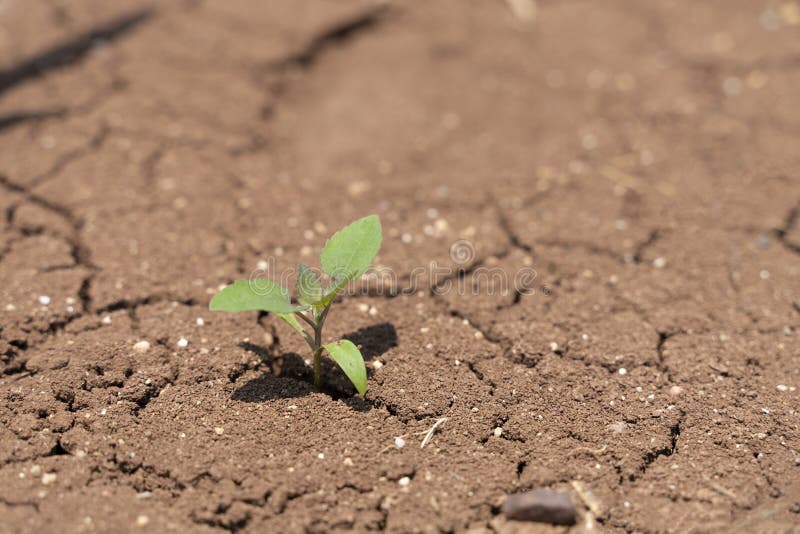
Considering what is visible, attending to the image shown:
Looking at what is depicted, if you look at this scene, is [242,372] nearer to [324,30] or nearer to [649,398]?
[649,398]

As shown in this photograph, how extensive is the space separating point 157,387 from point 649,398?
1.45m

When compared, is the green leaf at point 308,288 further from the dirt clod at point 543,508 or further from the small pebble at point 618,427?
the small pebble at point 618,427

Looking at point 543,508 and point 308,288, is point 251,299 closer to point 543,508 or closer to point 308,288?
point 308,288

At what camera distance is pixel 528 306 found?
252 centimetres

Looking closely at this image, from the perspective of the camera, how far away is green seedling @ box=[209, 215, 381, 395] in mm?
1920

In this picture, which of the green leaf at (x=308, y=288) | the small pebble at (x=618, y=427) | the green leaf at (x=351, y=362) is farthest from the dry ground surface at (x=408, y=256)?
Answer: the green leaf at (x=308, y=288)

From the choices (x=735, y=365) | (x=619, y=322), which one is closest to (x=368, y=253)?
(x=619, y=322)

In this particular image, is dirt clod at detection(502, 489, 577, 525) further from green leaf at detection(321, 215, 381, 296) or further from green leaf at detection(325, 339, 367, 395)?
green leaf at detection(321, 215, 381, 296)

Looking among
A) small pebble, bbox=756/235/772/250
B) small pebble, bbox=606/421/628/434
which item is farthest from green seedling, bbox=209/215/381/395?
small pebble, bbox=756/235/772/250

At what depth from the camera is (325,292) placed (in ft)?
6.89

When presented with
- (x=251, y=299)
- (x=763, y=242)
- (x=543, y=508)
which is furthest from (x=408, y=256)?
(x=763, y=242)

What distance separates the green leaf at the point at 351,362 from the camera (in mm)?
1977

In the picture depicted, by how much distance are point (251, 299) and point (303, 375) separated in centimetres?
41

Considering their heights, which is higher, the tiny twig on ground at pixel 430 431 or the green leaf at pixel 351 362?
the green leaf at pixel 351 362
